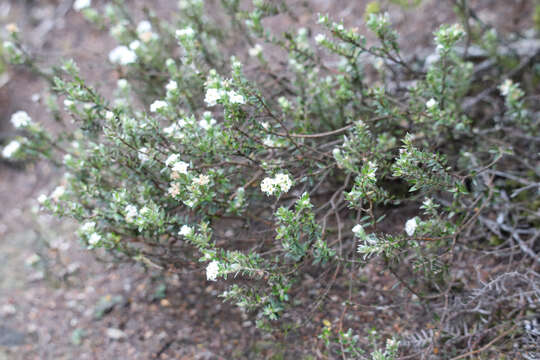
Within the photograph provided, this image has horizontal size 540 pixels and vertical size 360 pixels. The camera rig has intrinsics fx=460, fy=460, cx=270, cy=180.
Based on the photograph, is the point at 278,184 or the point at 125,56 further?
the point at 125,56

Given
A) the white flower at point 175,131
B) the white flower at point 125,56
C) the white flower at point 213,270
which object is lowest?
the white flower at point 213,270

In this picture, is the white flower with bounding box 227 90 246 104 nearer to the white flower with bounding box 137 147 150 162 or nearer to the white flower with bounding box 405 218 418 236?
the white flower with bounding box 137 147 150 162

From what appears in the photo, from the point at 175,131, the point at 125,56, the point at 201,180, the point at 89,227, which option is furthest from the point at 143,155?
the point at 125,56

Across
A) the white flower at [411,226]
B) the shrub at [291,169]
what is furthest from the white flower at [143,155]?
the white flower at [411,226]

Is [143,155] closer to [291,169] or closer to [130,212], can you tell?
[130,212]

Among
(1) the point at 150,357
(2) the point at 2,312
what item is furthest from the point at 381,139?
(2) the point at 2,312

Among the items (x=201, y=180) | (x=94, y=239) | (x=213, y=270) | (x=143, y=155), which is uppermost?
(x=143, y=155)

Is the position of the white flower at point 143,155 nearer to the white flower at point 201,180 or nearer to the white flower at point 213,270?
the white flower at point 201,180

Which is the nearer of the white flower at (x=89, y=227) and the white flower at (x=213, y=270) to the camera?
the white flower at (x=213, y=270)
